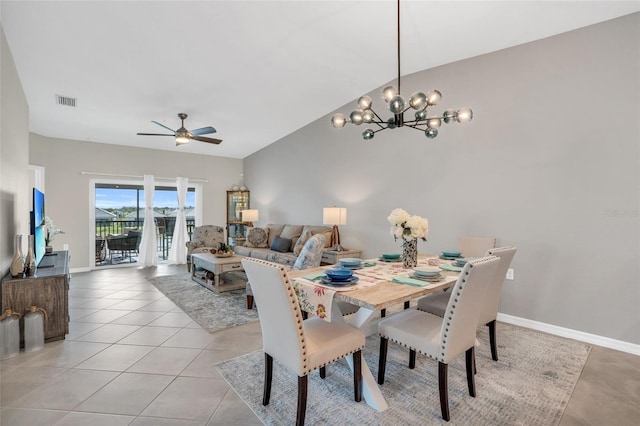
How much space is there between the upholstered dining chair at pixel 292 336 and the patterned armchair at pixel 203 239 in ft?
14.7

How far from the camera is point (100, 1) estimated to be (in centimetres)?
263

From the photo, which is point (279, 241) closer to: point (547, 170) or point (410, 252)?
point (410, 252)

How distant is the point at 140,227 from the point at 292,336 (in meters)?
6.60

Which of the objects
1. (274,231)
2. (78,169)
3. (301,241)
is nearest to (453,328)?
(301,241)

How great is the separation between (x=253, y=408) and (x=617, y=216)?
3.48m

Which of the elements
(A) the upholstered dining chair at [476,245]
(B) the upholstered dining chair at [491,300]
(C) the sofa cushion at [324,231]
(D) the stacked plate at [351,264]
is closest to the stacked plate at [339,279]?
(D) the stacked plate at [351,264]

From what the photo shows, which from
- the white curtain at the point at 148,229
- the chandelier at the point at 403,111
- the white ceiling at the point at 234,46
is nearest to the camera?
the chandelier at the point at 403,111

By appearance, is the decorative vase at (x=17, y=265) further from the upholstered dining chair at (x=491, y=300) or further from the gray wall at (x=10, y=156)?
the upholstered dining chair at (x=491, y=300)

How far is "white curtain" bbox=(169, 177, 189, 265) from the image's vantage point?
278 inches

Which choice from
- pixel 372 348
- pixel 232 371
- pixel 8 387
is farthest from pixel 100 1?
pixel 372 348

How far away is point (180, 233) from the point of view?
708 cm

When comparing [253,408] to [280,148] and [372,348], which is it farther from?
[280,148]

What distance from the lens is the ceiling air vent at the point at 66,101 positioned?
4234 mm

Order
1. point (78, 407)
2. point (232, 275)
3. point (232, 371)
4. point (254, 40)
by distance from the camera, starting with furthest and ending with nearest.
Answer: point (232, 275) < point (254, 40) < point (232, 371) < point (78, 407)
